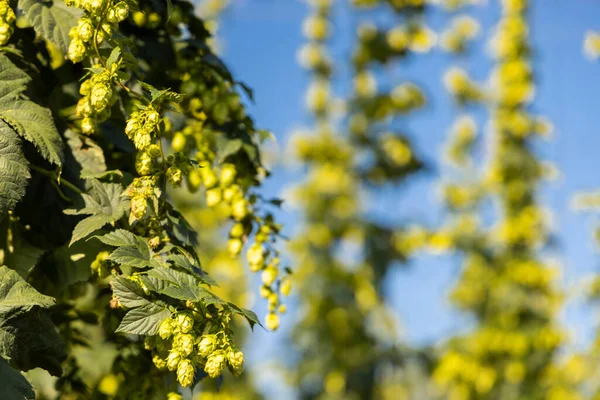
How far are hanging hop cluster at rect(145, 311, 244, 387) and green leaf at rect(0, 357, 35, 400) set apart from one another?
0.21 m

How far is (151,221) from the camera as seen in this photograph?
1.38m

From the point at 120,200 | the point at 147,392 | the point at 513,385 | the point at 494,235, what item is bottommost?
the point at 147,392

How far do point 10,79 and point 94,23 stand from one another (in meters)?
0.18

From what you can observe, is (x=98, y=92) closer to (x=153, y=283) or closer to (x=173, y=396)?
(x=153, y=283)

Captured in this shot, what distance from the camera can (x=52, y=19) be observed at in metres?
1.42

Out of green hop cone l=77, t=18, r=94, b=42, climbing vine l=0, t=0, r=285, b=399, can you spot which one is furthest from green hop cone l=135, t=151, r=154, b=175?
green hop cone l=77, t=18, r=94, b=42

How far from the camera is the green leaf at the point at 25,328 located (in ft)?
3.88

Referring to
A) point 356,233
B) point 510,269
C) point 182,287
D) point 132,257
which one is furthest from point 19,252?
point 510,269

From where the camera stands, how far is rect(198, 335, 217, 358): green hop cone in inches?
45.9

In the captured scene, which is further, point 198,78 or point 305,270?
point 305,270

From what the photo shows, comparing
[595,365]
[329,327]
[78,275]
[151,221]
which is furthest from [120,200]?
[329,327]

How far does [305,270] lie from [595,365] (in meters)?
3.84

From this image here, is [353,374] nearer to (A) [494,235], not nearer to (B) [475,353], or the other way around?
(B) [475,353]

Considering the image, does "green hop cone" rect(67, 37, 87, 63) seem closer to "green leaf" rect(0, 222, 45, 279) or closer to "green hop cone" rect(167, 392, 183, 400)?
"green leaf" rect(0, 222, 45, 279)
